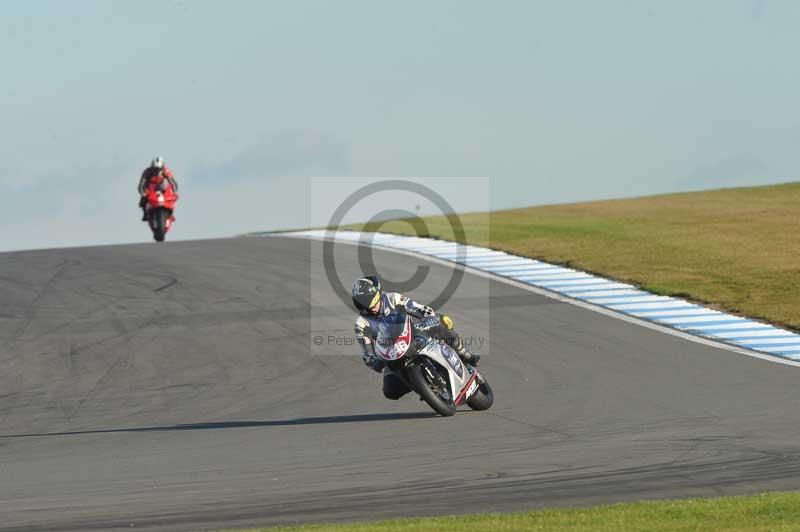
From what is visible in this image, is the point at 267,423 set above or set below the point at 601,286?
below

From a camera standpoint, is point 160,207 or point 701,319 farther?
point 160,207

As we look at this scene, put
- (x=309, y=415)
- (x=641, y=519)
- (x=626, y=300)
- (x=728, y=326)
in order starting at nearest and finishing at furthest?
(x=641, y=519) < (x=309, y=415) < (x=728, y=326) < (x=626, y=300)

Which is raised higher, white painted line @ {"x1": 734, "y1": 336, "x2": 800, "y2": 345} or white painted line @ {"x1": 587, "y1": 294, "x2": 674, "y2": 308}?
white painted line @ {"x1": 587, "y1": 294, "x2": 674, "y2": 308}

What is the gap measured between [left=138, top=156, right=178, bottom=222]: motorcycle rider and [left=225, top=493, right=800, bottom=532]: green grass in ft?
81.3

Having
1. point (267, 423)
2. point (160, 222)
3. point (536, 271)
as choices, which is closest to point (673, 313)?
point (536, 271)

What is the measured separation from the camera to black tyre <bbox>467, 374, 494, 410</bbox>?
1425 cm

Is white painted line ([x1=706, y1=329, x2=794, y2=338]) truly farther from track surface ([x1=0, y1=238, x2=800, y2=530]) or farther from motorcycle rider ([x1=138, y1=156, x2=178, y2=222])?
motorcycle rider ([x1=138, y1=156, x2=178, y2=222])

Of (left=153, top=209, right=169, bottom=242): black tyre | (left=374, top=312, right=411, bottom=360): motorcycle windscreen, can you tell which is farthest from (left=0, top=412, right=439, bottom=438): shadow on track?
(left=153, top=209, right=169, bottom=242): black tyre

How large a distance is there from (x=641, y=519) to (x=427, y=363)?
536 cm

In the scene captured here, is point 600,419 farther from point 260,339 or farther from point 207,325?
point 207,325

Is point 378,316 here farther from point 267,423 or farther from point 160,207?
point 160,207

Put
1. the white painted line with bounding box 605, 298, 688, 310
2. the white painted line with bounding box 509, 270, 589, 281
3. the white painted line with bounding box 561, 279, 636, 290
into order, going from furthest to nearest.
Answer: the white painted line with bounding box 509, 270, 589, 281, the white painted line with bounding box 561, 279, 636, 290, the white painted line with bounding box 605, 298, 688, 310

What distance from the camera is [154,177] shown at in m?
32.6

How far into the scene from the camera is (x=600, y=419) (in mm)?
13297
